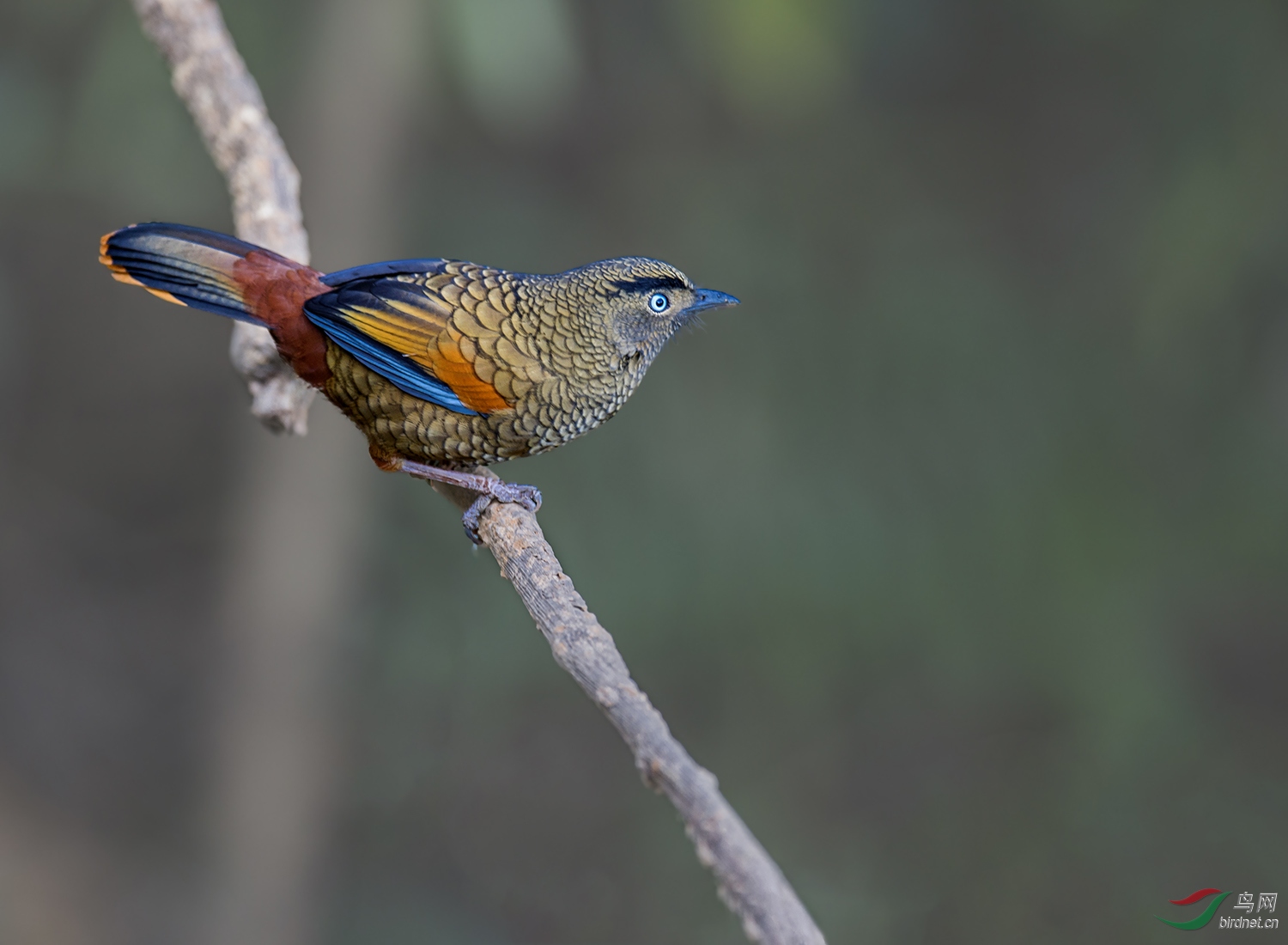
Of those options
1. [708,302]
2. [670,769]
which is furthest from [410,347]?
[670,769]

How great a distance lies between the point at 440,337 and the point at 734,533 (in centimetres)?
510

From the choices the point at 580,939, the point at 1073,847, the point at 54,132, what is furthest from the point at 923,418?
the point at 54,132

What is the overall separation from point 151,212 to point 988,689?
6.89 metres

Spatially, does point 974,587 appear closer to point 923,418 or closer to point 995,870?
point 923,418

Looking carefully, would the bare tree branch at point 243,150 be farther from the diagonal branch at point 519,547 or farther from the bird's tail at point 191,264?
the bird's tail at point 191,264

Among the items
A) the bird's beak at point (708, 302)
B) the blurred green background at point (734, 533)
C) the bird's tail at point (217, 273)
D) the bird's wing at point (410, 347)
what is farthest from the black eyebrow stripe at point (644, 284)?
the blurred green background at point (734, 533)

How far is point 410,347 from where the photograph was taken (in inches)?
130

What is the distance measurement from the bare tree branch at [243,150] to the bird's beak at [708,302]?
4.34 feet

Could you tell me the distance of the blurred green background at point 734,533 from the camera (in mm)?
7270

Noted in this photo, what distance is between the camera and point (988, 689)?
8508 millimetres

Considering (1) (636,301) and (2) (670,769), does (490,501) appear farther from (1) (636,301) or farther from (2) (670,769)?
(2) (670,769)

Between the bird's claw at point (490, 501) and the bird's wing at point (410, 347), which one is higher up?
the bird's wing at point (410, 347)

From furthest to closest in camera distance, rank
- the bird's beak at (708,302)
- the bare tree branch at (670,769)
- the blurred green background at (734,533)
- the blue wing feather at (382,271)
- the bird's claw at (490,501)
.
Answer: the blurred green background at (734,533), the bird's beak at (708,302), the blue wing feather at (382,271), the bird's claw at (490,501), the bare tree branch at (670,769)

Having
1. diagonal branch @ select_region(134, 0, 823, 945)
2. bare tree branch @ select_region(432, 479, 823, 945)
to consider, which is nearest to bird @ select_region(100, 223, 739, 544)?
diagonal branch @ select_region(134, 0, 823, 945)
